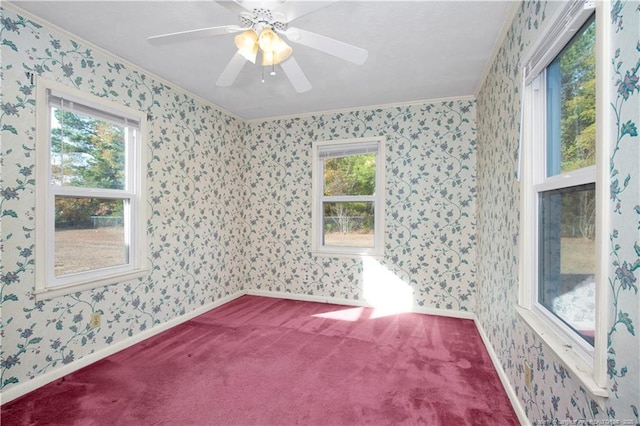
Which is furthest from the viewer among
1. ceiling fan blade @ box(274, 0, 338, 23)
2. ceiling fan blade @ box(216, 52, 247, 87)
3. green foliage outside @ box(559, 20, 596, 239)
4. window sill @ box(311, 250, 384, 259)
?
window sill @ box(311, 250, 384, 259)

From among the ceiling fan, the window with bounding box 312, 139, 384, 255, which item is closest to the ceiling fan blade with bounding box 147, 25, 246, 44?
the ceiling fan

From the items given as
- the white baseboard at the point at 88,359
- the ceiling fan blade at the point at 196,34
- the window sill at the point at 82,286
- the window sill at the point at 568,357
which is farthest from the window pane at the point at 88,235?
the window sill at the point at 568,357

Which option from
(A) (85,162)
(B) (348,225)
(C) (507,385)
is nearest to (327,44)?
(A) (85,162)

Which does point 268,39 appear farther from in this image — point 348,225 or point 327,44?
point 348,225

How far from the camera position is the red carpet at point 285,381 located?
1836 millimetres

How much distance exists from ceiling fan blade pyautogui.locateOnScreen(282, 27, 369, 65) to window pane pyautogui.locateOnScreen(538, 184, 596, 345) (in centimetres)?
123

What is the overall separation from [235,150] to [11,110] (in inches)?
95.0

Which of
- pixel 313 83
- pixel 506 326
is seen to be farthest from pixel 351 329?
pixel 313 83

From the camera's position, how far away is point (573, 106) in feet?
4.51

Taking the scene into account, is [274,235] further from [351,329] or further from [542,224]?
[542,224]

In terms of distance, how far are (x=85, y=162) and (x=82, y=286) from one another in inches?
38.4

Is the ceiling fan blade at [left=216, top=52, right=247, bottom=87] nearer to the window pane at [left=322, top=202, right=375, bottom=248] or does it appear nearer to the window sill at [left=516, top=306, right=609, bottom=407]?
the window sill at [left=516, top=306, right=609, bottom=407]

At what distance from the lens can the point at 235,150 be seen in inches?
167

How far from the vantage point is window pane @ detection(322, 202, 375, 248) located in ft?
13.0
